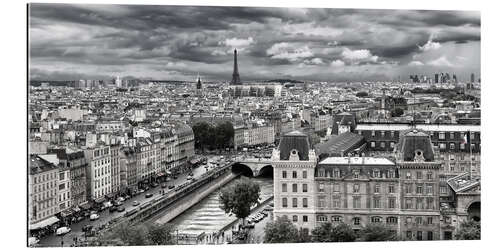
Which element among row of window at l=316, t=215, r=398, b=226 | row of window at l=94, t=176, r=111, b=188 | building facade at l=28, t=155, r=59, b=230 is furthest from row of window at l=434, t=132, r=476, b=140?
building facade at l=28, t=155, r=59, b=230

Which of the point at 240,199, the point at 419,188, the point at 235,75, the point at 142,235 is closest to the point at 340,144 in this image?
the point at 240,199

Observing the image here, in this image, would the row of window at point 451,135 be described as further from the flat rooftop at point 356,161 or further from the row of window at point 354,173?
the row of window at point 354,173

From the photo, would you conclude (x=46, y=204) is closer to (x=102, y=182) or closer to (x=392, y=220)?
(x=102, y=182)

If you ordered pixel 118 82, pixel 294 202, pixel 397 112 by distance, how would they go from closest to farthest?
pixel 294 202
pixel 118 82
pixel 397 112

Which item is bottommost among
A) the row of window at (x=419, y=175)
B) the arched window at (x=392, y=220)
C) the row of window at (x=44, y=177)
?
the arched window at (x=392, y=220)

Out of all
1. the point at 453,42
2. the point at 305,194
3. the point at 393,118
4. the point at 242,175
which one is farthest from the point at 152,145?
the point at 453,42

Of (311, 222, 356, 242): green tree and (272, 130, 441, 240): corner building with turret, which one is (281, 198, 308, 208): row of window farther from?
(311, 222, 356, 242): green tree

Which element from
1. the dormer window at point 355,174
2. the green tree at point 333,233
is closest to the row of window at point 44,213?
the green tree at point 333,233
